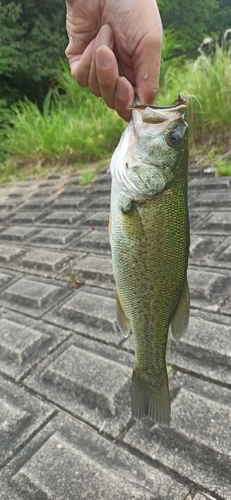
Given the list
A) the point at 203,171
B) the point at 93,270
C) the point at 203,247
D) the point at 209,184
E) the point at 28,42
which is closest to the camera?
the point at 203,247

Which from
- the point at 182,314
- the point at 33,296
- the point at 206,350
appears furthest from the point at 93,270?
the point at 182,314

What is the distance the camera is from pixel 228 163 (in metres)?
3.97

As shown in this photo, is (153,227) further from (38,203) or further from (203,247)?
(38,203)

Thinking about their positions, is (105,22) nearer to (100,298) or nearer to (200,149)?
(100,298)

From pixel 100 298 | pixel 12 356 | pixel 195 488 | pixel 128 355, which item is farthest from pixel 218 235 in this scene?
pixel 195 488

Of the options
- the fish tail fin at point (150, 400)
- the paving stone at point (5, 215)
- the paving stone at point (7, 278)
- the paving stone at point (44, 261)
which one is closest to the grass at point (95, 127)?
the paving stone at point (5, 215)

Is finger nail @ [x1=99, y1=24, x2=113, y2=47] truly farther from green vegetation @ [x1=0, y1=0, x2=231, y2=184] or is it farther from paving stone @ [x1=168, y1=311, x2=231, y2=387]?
paving stone @ [x1=168, y1=311, x2=231, y2=387]

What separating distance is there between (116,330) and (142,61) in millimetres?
1407

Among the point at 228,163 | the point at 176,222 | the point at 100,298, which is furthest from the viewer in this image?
the point at 228,163

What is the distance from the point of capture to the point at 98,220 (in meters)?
3.86

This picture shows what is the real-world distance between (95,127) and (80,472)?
4.65 m

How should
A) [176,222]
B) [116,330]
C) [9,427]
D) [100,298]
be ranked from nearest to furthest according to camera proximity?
[176,222], [9,427], [116,330], [100,298]

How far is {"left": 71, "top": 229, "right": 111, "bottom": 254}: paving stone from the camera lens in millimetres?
3422

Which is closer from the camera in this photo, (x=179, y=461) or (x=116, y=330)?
(x=179, y=461)
